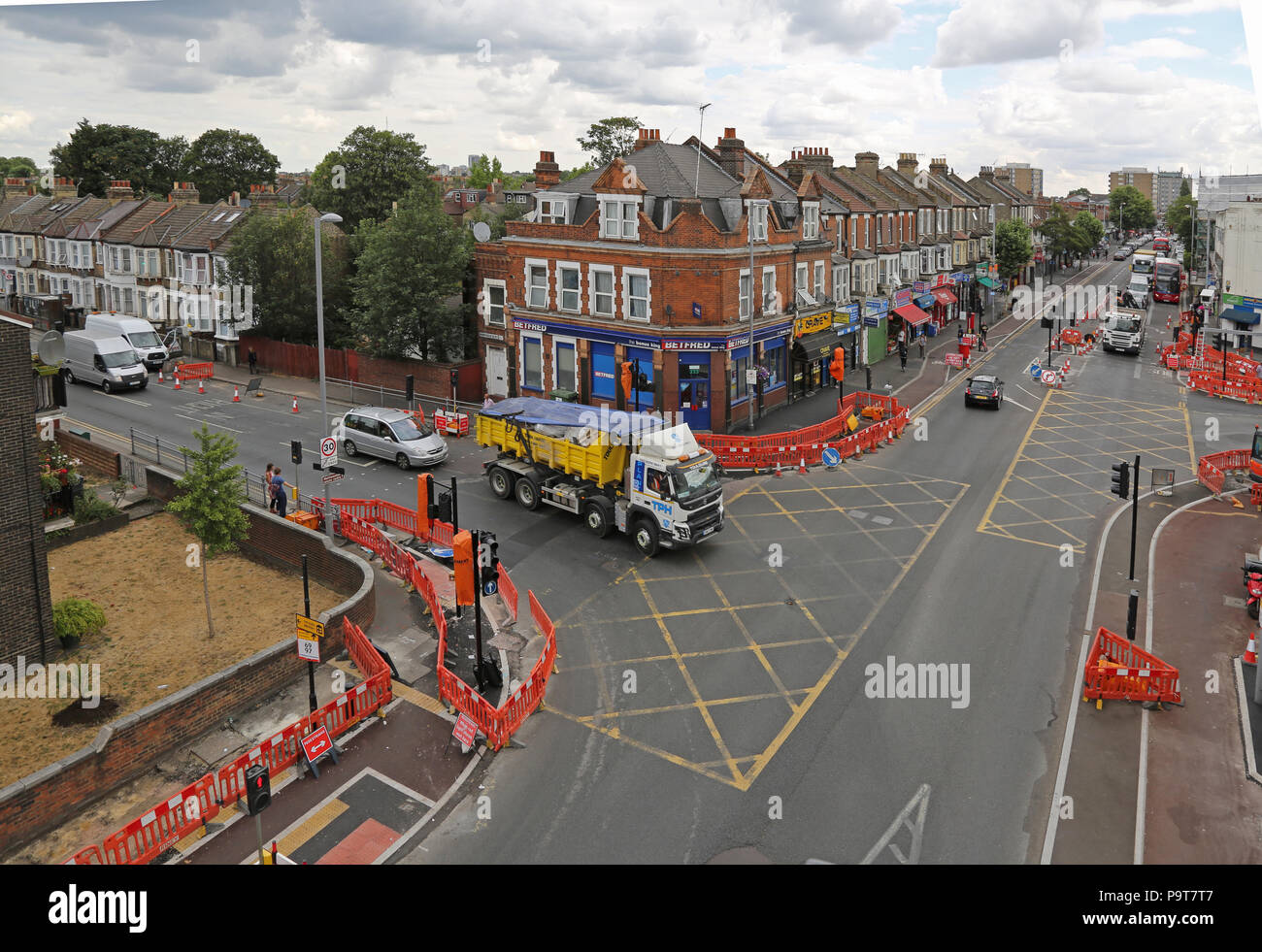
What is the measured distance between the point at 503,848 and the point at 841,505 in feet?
59.6

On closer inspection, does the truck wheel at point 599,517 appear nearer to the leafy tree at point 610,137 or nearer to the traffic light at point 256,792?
the traffic light at point 256,792

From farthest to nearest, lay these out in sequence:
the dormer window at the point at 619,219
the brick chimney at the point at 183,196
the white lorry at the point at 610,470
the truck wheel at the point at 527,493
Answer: the brick chimney at the point at 183,196
the dormer window at the point at 619,219
the truck wheel at the point at 527,493
the white lorry at the point at 610,470

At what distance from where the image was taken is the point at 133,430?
3628 centimetres

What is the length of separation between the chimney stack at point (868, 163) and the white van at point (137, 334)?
4442 cm

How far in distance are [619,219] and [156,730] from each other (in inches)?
1051

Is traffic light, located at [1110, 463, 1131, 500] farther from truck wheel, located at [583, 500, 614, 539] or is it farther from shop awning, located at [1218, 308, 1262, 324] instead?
shop awning, located at [1218, 308, 1262, 324]

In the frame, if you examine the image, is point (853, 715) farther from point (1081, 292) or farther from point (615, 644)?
point (1081, 292)

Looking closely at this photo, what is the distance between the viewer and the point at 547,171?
4278 cm

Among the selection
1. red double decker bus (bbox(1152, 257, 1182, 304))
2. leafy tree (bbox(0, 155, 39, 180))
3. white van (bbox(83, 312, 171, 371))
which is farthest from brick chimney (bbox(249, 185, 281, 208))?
leafy tree (bbox(0, 155, 39, 180))

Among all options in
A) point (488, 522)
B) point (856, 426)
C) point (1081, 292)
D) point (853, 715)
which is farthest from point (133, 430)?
point (1081, 292)

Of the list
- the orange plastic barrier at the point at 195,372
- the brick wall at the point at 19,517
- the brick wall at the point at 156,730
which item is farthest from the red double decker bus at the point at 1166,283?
the brick wall at the point at 19,517

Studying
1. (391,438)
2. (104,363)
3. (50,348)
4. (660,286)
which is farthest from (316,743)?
(104,363)

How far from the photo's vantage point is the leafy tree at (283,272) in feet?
153
